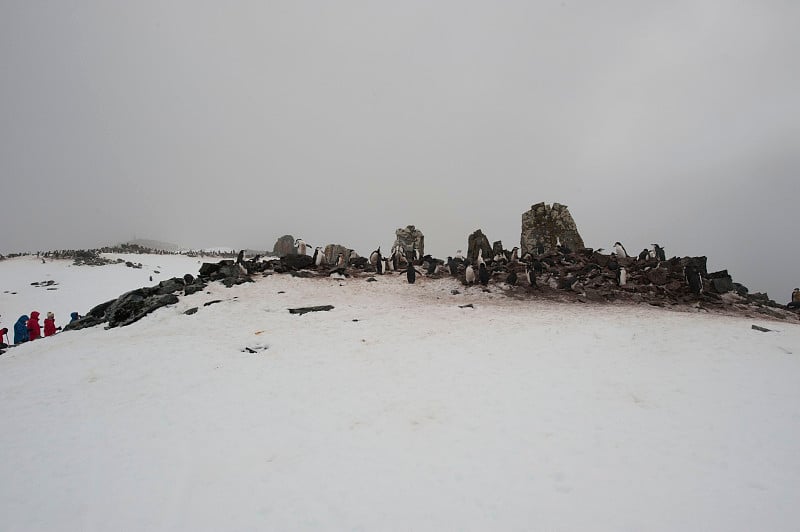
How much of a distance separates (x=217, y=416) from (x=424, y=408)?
4475mm

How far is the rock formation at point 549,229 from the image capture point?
124 feet

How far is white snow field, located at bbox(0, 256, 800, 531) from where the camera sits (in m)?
4.86

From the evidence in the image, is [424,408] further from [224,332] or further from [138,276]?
[138,276]

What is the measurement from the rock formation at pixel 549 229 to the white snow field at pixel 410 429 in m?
25.2

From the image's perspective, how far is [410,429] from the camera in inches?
271

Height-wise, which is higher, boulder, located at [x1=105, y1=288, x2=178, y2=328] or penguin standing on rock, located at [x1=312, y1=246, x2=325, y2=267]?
penguin standing on rock, located at [x1=312, y1=246, x2=325, y2=267]

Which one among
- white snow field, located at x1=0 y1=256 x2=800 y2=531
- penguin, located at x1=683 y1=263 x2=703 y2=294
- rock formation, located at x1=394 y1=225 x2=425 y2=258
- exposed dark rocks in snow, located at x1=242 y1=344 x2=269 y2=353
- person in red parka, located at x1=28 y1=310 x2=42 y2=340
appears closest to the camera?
white snow field, located at x1=0 y1=256 x2=800 y2=531

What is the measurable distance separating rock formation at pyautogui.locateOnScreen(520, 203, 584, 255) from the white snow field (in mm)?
25242

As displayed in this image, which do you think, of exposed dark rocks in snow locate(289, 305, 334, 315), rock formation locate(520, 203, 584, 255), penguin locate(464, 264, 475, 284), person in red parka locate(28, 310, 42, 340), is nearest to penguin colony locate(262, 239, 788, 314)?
penguin locate(464, 264, 475, 284)

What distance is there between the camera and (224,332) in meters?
13.7

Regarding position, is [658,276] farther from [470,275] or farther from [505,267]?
[470,275]

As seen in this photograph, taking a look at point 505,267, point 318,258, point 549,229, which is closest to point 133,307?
point 318,258

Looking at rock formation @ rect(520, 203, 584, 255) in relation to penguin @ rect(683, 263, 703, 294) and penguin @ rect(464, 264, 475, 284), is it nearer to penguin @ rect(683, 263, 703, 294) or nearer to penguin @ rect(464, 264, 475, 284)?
penguin @ rect(464, 264, 475, 284)

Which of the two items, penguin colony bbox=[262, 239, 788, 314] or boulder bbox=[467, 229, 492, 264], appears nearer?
penguin colony bbox=[262, 239, 788, 314]
